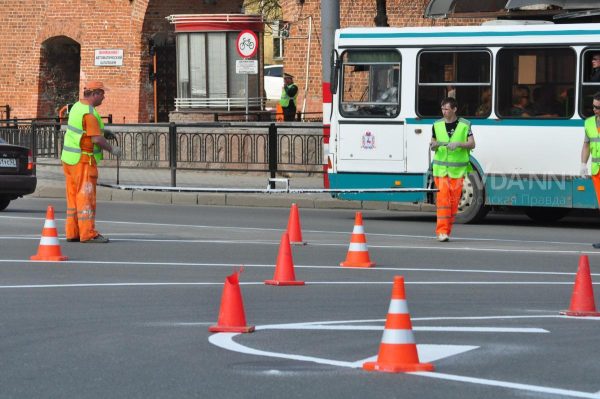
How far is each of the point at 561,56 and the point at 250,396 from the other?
45.5 ft

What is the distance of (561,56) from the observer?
20.6 meters

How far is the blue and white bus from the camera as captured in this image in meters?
20.6

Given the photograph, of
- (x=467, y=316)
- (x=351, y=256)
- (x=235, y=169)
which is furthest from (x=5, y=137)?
(x=467, y=316)

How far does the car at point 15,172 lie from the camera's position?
2227 cm

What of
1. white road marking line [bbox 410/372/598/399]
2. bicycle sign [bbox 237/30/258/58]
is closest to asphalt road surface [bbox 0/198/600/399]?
white road marking line [bbox 410/372/598/399]

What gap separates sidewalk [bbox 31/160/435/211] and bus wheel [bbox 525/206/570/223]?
2.58 metres

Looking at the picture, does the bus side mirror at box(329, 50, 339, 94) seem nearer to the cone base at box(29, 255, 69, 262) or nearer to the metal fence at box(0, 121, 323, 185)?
the metal fence at box(0, 121, 323, 185)

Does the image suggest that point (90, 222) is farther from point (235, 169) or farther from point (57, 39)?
point (57, 39)

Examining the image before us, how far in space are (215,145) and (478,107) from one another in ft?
23.0

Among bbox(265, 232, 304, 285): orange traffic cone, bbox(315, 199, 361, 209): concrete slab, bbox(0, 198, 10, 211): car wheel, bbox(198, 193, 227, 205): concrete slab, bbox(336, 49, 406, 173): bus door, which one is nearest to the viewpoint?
bbox(265, 232, 304, 285): orange traffic cone

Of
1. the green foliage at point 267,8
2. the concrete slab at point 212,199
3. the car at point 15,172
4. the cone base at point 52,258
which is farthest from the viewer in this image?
the green foliage at point 267,8

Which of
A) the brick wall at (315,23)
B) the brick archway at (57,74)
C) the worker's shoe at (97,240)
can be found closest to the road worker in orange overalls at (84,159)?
the worker's shoe at (97,240)

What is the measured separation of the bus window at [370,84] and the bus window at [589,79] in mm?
2676

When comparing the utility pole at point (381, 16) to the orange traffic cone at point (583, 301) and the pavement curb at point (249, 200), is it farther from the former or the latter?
the orange traffic cone at point (583, 301)
